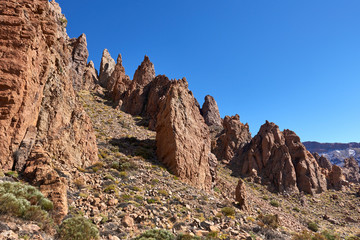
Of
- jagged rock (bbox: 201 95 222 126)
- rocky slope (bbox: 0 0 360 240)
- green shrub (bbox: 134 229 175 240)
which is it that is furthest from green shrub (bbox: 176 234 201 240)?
jagged rock (bbox: 201 95 222 126)

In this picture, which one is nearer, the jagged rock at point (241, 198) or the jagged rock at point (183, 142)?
the jagged rock at point (241, 198)

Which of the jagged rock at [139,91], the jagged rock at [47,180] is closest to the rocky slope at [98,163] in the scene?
the jagged rock at [47,180]

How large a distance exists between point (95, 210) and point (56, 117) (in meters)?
8.97

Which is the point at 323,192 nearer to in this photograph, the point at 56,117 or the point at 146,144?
the point at 146,144

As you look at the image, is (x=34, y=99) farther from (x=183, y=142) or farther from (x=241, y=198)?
(x=241, y=198)

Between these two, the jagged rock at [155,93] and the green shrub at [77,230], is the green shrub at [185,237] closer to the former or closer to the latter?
the green shrub at [77,230]

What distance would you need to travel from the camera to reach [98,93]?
67625 millimetres

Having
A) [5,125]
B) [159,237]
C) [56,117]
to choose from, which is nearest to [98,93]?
[56,117]

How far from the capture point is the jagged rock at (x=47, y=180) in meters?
11.1

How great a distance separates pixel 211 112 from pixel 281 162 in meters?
41.6

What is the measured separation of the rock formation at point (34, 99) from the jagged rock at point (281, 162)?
46922 mm

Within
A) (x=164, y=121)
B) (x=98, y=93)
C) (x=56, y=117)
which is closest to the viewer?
(x=56, y=117)

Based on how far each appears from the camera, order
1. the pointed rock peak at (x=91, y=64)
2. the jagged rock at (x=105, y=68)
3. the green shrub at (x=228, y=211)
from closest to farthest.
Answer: the green shrub at (x=228, y=211) < the jagged rock at (x=105, y=68) < the pointed rock peak at (x=91, y=64)

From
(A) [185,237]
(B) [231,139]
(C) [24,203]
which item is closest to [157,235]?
(A) [185,237]
